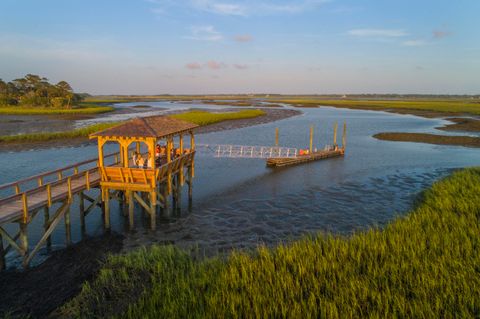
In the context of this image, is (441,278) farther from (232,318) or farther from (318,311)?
(232,318)

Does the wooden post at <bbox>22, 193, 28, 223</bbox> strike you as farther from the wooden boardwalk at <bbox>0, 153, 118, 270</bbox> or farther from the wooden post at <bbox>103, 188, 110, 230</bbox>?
the wooden post at <bbox>103, 188, 110, 230</bbox>

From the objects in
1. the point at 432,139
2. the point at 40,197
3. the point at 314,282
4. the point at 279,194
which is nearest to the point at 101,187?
the point at 40,197

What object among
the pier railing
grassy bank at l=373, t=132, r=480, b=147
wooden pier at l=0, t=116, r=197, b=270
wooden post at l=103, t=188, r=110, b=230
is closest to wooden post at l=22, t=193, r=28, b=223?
wooden pier at l=0, t=116, r=197, b=270

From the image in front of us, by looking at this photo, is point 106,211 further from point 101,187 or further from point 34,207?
point 34,207

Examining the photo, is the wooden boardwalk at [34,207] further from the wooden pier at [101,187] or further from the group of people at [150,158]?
the group of people at [150,158]

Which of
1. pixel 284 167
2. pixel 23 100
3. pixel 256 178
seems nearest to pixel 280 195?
pixel 256 178

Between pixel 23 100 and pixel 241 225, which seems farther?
pixel 23 100
